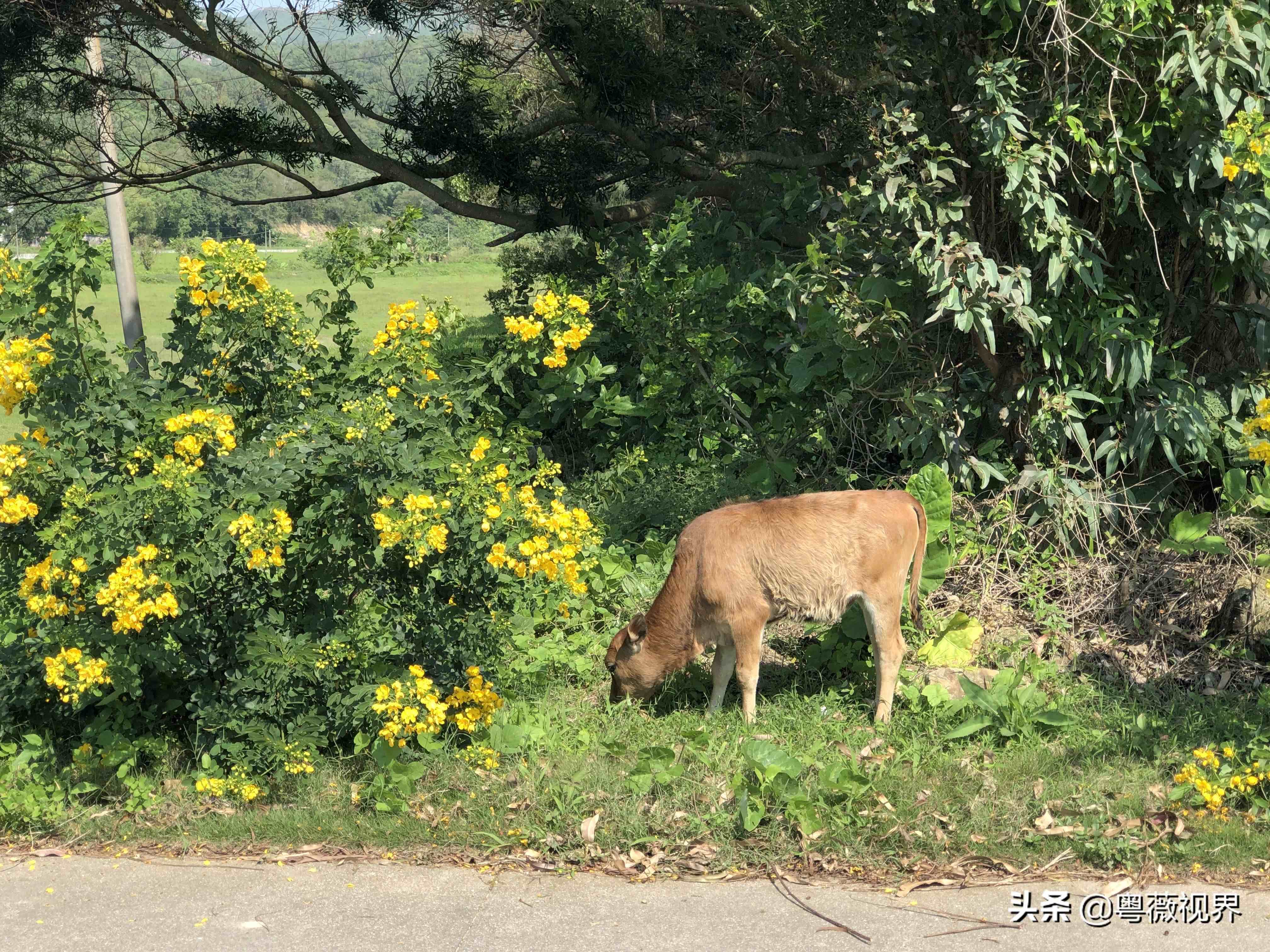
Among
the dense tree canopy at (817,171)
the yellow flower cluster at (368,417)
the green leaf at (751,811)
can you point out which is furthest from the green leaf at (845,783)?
the dense tree canopy at (817,171)

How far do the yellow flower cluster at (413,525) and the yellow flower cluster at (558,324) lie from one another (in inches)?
85.8

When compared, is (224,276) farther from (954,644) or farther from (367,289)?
(367,289)

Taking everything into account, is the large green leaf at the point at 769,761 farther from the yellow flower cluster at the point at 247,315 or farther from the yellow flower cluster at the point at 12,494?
the yellow flower cluster at the point at 12,494

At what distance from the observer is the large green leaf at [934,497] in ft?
23.4

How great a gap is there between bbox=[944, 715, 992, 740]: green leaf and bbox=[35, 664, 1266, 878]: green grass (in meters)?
0.05

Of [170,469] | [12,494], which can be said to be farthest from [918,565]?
[12,494]

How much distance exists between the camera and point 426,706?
563 centimetres

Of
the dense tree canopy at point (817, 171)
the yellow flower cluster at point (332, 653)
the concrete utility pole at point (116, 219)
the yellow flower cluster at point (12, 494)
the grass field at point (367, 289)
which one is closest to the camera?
the yellow flower cluster at point (12, 494)

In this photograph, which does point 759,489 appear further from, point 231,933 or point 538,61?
point 538,61

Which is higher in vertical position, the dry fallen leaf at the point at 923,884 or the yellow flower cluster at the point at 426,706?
the yellow flower cluster at the point at 426,706

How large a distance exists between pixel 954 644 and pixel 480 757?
2.70 m

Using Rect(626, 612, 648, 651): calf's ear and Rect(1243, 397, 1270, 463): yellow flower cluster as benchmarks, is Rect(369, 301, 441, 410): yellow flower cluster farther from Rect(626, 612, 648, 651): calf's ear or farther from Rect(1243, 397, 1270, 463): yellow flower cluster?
Rect(1243, 397, 1270, 463): yellow flower cluster

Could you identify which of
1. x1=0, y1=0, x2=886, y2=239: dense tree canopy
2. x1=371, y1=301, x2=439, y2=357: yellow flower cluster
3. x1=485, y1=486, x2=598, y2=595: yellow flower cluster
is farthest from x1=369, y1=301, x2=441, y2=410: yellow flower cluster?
x1=0, y1=0, x2=886, y2=239: dense tree canopy

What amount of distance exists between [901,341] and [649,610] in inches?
94.1
